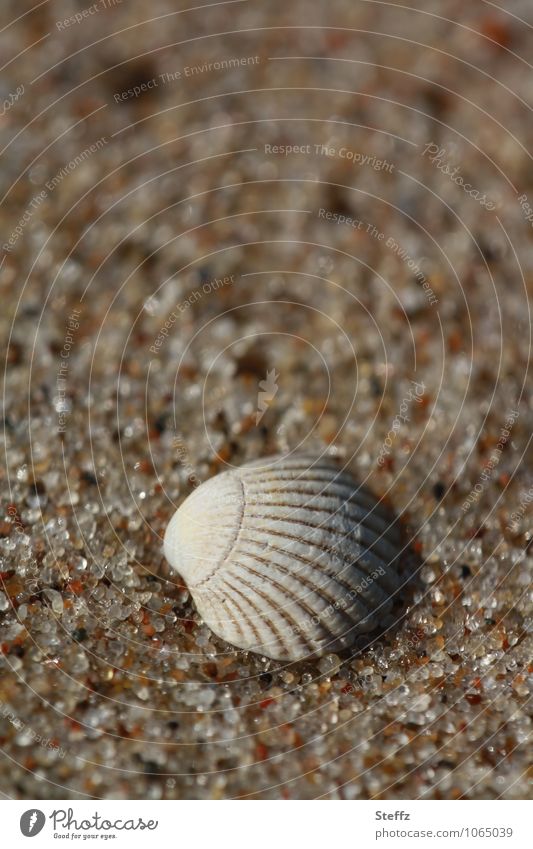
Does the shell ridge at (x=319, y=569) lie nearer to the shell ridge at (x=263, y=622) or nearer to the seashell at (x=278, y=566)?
the seashell at (x=278, y=566)

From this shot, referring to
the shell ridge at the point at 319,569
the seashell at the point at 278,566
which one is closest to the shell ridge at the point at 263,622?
the seashell at the point at 278,566

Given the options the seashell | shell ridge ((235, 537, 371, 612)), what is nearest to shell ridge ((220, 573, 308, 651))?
the seashell

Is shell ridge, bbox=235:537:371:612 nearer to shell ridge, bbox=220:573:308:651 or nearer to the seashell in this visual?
the seashell

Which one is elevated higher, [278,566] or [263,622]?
[278,566]

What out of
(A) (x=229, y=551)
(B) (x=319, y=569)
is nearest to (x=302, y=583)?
(B) (x=319, y=569)

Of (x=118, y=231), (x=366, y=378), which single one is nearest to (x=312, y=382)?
(x=366, y=378)

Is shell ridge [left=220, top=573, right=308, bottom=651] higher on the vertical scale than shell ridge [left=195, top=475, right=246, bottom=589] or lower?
lower

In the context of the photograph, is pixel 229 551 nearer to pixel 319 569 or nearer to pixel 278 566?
pixel 278 566

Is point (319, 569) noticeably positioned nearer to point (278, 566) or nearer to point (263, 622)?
point (278, 566)

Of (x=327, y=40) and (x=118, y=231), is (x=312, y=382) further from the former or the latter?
(x=327, y=40)
